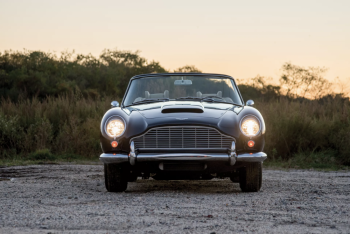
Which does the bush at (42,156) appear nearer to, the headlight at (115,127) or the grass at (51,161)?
the grass at (51,161)

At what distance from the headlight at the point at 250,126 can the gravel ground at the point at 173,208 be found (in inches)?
31.1

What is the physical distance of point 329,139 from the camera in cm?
1405

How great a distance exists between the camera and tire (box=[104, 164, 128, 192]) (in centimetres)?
623

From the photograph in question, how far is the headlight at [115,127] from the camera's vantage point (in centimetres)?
606

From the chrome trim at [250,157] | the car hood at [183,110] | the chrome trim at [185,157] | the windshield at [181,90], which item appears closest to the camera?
the chrome trim at [185,157]

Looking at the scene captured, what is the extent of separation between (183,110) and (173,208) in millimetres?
1517

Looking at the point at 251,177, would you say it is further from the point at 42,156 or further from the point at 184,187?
the point at 42,156

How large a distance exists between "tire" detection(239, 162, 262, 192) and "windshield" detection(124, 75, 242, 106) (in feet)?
4.17

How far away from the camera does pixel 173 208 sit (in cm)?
499

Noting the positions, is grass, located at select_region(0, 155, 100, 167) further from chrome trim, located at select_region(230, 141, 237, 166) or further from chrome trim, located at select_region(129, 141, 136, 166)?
chrome trim, located at select_region(230, 141, 237, 166)

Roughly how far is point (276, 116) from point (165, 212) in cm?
1040

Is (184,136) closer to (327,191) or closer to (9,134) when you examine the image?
(327,191)

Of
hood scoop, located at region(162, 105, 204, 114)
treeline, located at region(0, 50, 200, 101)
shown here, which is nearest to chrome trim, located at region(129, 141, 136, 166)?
hood scoop, located at region(162, 105, 204, 114)

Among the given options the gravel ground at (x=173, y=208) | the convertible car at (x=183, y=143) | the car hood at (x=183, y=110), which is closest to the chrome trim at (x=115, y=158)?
the convertible car at (x=183, y=143)
